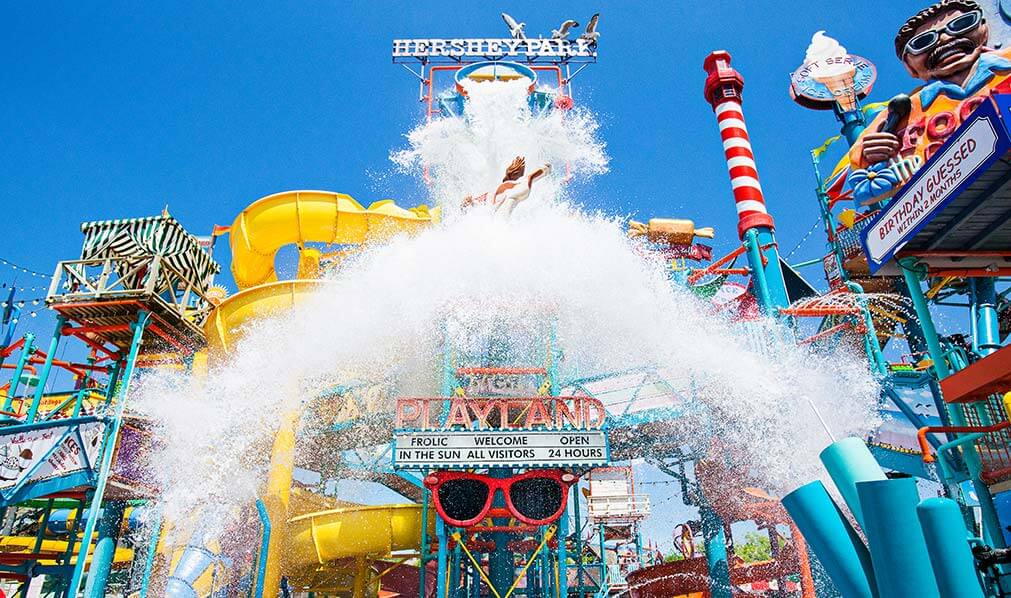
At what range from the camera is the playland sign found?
6273 mm

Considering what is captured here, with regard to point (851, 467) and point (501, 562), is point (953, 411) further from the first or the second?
point (501, 562)

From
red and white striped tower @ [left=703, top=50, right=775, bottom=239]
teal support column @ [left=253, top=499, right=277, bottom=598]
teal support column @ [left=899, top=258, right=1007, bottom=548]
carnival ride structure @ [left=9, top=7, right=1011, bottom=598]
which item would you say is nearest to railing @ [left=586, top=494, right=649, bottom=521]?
carnival ride structure @ [left=9, top=7, right=1011, bottom=598]

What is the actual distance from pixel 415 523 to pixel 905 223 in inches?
524

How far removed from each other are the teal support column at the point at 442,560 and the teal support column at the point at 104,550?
23.9 ft

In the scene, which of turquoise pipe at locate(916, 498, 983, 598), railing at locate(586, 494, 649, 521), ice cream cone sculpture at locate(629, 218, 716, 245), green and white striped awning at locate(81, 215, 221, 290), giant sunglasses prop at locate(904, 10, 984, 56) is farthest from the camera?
railing at locate(586, 494, 649, 521)

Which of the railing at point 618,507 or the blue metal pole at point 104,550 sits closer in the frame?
the blue metal pole at point 104,550

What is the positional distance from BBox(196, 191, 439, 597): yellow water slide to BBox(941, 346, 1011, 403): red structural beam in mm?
12074

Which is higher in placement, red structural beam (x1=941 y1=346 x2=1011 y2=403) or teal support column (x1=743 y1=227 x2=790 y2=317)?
teal support column (x1=743 y1=227 x2=790 y2=317)

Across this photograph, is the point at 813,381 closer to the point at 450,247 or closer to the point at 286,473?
the point at 450,247

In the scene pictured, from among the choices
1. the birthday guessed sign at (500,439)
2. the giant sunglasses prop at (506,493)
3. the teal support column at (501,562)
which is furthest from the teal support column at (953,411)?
the teal support column at (501,562)

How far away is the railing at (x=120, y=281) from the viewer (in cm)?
1409

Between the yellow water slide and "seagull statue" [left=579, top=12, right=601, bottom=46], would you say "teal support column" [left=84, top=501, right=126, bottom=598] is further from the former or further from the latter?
"seagull statue" [left=579, top=12, right=601, bottom=46]

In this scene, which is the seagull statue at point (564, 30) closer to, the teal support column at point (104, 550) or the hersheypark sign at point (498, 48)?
the hersheypark sign at point (498, 48)

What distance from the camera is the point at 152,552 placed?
561 inches
